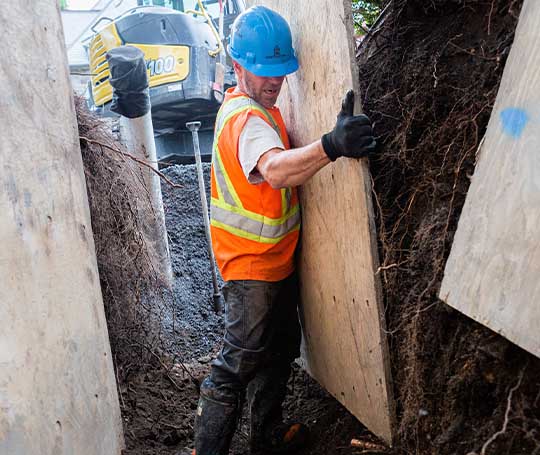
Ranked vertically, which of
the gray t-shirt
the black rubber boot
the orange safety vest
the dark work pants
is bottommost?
the black rubber boot

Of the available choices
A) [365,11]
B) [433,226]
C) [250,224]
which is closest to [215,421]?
[250,224]

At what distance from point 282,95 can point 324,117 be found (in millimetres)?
600

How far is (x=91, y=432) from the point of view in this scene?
2.58 m

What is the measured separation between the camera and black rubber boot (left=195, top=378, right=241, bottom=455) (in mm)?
2771

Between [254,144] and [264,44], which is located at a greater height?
[264,44]

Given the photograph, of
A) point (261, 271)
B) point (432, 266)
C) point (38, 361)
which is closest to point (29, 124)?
point (38, 361)

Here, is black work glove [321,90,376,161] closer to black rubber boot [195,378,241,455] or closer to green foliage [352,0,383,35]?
green foliage [352,0,383,35]

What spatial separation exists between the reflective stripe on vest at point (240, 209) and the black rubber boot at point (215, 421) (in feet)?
2.46

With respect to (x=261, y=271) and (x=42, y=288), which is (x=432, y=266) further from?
(x=42, y=288)

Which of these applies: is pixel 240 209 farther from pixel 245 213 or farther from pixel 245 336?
pixel 245 336

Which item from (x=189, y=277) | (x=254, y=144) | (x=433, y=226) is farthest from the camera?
(x=189, y=277)

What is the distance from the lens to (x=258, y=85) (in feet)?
8.76

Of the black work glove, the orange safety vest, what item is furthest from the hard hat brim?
the black work glove

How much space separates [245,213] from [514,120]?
130cm
